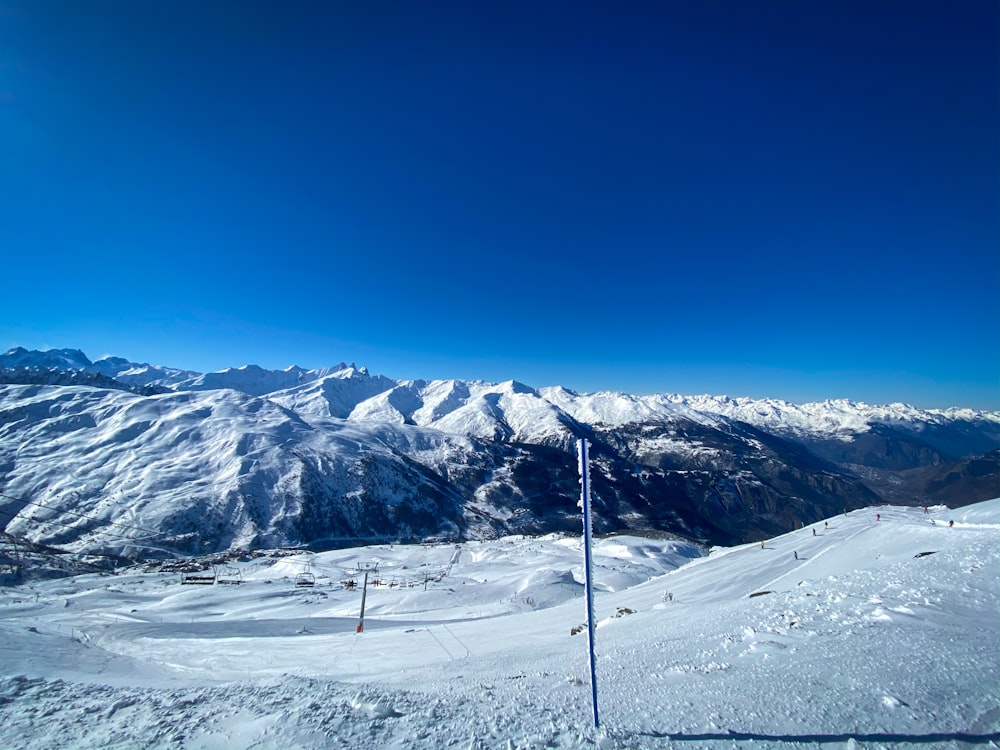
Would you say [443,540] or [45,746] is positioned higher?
[45,746]

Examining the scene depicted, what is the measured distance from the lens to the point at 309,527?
13925cm

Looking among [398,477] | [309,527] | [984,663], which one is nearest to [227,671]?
[984,663]

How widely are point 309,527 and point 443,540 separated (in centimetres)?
4534

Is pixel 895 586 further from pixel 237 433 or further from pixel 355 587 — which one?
pixel 237 433

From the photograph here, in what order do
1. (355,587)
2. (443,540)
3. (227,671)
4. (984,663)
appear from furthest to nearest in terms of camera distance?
(443,540) < (355,587) < (227,671) < (984,663)

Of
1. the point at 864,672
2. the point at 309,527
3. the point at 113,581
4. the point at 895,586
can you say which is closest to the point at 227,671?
the point at 864,672

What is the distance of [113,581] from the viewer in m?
57.8

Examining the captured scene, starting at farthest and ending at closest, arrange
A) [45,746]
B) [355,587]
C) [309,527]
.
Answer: [309,527] < [355,587] < [45,746]

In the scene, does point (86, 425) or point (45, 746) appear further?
point (86, 425)

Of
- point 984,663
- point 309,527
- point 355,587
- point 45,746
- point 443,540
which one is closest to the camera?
point 45,746

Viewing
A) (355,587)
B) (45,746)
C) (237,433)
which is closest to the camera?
(45,746)

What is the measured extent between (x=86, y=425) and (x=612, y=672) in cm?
22418

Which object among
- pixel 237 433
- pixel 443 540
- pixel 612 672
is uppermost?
pixel 237 433

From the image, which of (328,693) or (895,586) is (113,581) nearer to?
(328,693)
